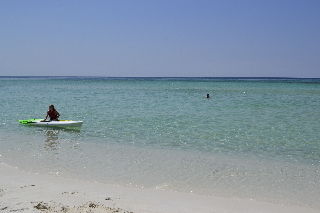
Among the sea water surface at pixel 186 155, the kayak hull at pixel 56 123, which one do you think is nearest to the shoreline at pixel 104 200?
the sea water surface at pixel 186 155

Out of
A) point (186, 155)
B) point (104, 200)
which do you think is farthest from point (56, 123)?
point (104, 200)

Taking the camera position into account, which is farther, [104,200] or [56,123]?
[56,123]

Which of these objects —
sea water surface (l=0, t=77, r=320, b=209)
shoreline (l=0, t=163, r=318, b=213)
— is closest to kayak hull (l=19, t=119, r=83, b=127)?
sea water surface (l=0, t=77, r=320, b=209)

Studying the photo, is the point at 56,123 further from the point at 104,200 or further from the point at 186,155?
the point at 104,200

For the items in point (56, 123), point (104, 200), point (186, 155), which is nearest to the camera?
point (104, 200)

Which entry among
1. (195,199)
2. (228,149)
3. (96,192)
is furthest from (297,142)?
(96,192)

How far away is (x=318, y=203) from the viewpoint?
7332 mm

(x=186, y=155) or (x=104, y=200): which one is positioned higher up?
(x=104, y=200)

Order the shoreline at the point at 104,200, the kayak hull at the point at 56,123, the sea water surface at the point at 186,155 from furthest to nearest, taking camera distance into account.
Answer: the kayak hull at the point at 56,123, the sea water surface at the point at 186,155, the shoreline at the point at 104,200

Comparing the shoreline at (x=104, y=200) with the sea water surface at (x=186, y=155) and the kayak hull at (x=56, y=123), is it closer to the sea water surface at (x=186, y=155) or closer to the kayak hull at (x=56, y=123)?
the sea water surface at (x=186, y=155)

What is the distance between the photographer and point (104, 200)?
693 centimetres

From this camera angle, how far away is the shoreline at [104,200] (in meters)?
6.39

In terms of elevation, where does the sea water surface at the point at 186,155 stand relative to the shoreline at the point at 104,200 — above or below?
below

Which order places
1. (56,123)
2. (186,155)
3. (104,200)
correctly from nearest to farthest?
(104,200) → (186,155) → (56,123)
